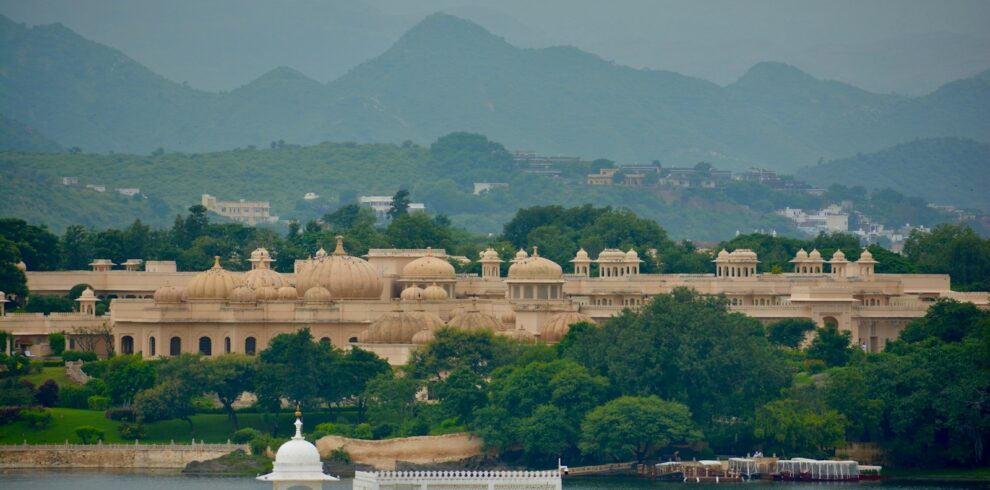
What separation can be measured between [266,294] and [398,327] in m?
7.43

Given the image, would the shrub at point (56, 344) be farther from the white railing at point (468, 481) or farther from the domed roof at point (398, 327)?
the white railing at point (468, 481)

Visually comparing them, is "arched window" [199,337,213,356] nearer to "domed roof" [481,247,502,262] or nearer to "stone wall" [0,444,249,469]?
"stone wall" [0,444,249,469]

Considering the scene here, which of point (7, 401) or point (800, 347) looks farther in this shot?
point (800, 347)

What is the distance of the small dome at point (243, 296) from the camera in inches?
3782

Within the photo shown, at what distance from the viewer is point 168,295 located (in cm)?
9669

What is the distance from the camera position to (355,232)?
4985 inches

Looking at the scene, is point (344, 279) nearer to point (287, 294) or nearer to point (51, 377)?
point (287, 294)

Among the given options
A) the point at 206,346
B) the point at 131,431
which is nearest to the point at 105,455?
the point at 131,431

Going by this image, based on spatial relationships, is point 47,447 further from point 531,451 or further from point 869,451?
point 869,451

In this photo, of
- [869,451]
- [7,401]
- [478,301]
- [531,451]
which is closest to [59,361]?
[7,401]

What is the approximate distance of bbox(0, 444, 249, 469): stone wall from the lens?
81.6 metres

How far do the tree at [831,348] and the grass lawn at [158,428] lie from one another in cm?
1678

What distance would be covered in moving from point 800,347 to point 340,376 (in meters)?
18.1

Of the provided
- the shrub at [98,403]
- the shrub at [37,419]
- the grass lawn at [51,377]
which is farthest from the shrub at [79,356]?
the shrub at [37,419]
